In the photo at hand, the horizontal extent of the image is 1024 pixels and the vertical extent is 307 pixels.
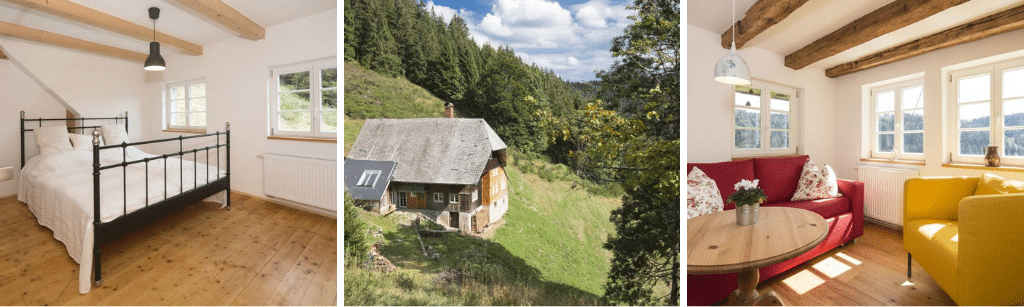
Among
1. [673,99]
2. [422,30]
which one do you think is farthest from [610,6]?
[422,30]

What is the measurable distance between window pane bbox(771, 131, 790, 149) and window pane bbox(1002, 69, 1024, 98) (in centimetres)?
79

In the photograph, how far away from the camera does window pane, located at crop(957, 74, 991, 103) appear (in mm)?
1467

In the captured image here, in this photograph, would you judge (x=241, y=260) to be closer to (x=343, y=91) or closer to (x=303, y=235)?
(x=303, y=235)

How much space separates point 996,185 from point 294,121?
3.49 m

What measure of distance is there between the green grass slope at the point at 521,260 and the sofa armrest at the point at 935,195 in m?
1.65

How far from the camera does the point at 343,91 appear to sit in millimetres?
1409

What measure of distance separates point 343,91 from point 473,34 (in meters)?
0.65

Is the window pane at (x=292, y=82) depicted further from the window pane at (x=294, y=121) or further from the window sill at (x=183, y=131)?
the window sill at (x=183, y=131)

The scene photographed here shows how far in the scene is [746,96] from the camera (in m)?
1.77

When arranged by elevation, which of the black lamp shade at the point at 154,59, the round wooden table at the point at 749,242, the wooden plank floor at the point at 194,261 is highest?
the black lamp shade at the point at 154,59

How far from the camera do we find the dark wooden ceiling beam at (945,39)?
4.42ft

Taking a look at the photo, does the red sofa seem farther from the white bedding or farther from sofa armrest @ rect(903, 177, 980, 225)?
the white bedding

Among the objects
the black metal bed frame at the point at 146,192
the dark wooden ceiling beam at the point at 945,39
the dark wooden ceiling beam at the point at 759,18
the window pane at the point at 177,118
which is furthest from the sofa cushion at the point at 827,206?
the window pane at the point at 177,118

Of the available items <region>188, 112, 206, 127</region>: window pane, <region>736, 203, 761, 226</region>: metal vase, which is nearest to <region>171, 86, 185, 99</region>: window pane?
<region>188, 112, 206, 127</region>: window pane
